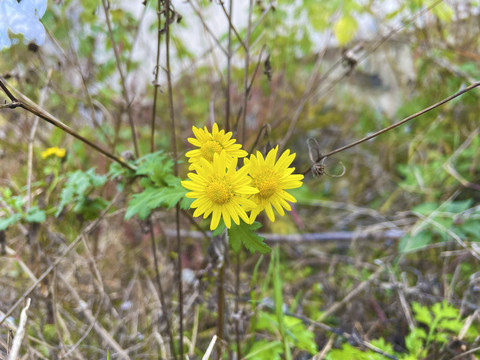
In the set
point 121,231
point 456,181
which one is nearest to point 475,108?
point 456,181

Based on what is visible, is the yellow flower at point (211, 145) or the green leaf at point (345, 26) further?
the green leaf at point (345, 26)

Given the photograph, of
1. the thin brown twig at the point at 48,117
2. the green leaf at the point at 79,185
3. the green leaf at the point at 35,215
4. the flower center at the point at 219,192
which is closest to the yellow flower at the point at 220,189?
the flower center at the point at 219,192

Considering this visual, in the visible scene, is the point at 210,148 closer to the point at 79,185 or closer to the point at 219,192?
the point at 219,192

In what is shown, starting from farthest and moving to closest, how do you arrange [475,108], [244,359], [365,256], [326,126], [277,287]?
1. [326,126]
2. [475,108]
3. [365,256]
4. [244,359]
5. [277,287]

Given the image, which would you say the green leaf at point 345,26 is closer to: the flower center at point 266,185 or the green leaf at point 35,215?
the flower center at point 266,185

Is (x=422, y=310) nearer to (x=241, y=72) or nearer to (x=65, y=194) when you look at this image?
(x=65, y=194)

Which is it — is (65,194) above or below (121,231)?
below

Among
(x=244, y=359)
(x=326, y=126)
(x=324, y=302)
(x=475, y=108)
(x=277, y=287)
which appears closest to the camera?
(x=277, y=287)
